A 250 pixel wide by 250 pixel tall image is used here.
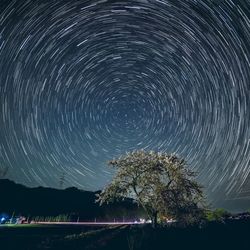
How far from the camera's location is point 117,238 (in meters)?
37.8

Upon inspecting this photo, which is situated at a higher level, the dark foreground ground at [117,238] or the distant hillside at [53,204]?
the distant hillside at [53,204]

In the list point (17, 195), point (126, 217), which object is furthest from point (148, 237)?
point (17, 195)

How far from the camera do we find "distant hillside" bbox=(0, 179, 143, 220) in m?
66.6

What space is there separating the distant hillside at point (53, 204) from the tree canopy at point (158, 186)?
3133cm

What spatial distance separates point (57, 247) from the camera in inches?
1297

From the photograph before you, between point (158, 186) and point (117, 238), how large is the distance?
8.54 metres

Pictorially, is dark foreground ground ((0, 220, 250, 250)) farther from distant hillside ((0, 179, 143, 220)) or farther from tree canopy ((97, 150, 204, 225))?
distant hillside ((0, 179, 143, 220))

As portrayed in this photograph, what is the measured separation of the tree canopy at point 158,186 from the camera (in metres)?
36.3

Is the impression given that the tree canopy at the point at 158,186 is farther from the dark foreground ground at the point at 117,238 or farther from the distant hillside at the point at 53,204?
the distant hillside at the point at 53,204

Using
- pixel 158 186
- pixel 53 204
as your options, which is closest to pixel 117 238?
pixel 158 186

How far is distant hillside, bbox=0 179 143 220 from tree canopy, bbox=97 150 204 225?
103 feet

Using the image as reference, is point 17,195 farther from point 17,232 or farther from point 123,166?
point 123,166

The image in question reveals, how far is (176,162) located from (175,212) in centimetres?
631

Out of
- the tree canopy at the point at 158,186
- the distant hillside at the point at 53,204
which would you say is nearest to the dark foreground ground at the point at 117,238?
the tree canopy at the point at 158,186
